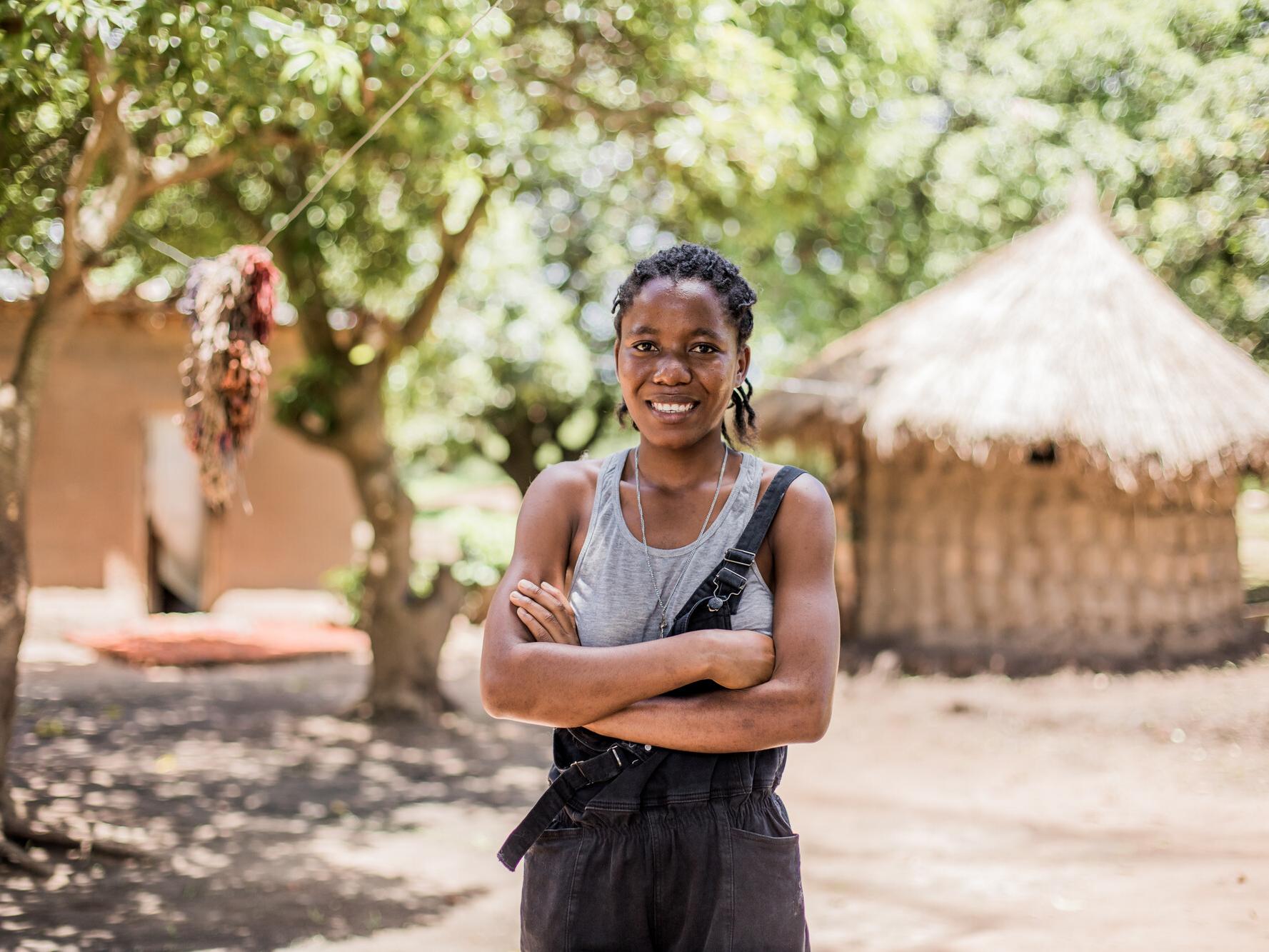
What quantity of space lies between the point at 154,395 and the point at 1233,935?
11.4m

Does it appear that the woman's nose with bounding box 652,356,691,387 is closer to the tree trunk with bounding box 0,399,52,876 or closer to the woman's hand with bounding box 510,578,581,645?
the woman's hand with bounding box 510,578,581,645

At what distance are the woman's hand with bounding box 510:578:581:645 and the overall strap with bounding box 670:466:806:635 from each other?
0.64 ft

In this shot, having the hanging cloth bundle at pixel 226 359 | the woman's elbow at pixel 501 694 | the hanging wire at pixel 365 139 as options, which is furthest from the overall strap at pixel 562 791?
the hanging cloth bundle at pixel 226 359

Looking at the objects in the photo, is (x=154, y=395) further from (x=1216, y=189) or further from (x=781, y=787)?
(x=1216, y=189)

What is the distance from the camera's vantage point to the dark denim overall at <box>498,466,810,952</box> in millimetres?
1854

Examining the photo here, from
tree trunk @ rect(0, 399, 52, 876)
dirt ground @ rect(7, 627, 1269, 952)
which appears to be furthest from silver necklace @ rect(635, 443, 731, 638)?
tree trunk @ rect(0, 399, 52, 876)

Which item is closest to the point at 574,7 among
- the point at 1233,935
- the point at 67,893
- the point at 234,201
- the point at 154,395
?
the point at 234,201

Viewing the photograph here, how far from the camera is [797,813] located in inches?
260

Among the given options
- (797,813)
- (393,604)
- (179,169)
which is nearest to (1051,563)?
(797,813)

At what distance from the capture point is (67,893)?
480 centimetres

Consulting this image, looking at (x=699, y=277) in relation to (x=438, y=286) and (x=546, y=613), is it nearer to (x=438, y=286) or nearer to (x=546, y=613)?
(x=546, y=613)

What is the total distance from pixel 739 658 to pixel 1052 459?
368 inches

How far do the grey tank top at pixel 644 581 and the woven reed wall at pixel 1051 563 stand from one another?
8769 millimetres

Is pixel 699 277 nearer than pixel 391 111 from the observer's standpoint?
Yes
